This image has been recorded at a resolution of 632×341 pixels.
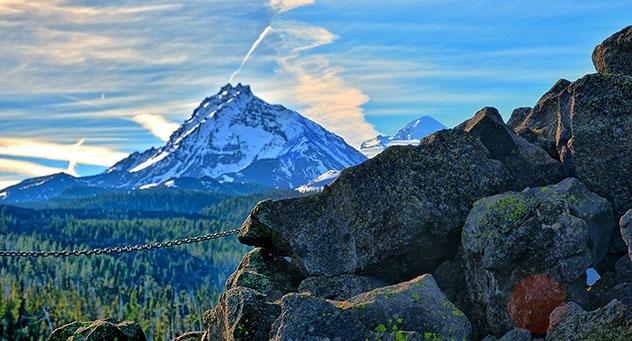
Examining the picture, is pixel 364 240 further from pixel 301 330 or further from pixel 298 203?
pixel 301 330

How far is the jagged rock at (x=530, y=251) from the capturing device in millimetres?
15594

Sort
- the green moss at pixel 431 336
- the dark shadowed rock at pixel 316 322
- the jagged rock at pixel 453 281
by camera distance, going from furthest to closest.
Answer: the jagged rock at pixel 453 281
the green moss at pixel 431 336
the dark shadowed rock at pixel 316 322

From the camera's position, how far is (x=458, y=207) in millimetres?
18906

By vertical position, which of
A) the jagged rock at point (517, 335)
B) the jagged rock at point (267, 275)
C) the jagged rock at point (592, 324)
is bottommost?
the jagged rock at point (517, 335)

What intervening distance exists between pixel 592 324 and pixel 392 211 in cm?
731

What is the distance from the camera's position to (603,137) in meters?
18.2

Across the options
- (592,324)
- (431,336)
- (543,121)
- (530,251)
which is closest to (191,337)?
(431,336)

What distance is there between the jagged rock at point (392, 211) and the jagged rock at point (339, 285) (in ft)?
0.93

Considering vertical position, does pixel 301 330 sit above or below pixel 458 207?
below

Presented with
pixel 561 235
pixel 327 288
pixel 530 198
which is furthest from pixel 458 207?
pixel 327 288

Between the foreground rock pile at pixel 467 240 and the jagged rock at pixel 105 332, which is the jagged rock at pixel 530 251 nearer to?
the foreground rock pile at pixel 467 240

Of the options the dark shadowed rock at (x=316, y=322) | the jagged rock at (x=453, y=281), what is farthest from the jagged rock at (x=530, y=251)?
the dark shadowed rock at (x=316, y=322)

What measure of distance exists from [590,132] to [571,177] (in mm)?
1614

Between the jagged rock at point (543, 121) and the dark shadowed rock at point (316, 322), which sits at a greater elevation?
the jagged rock at point (543, 121)
